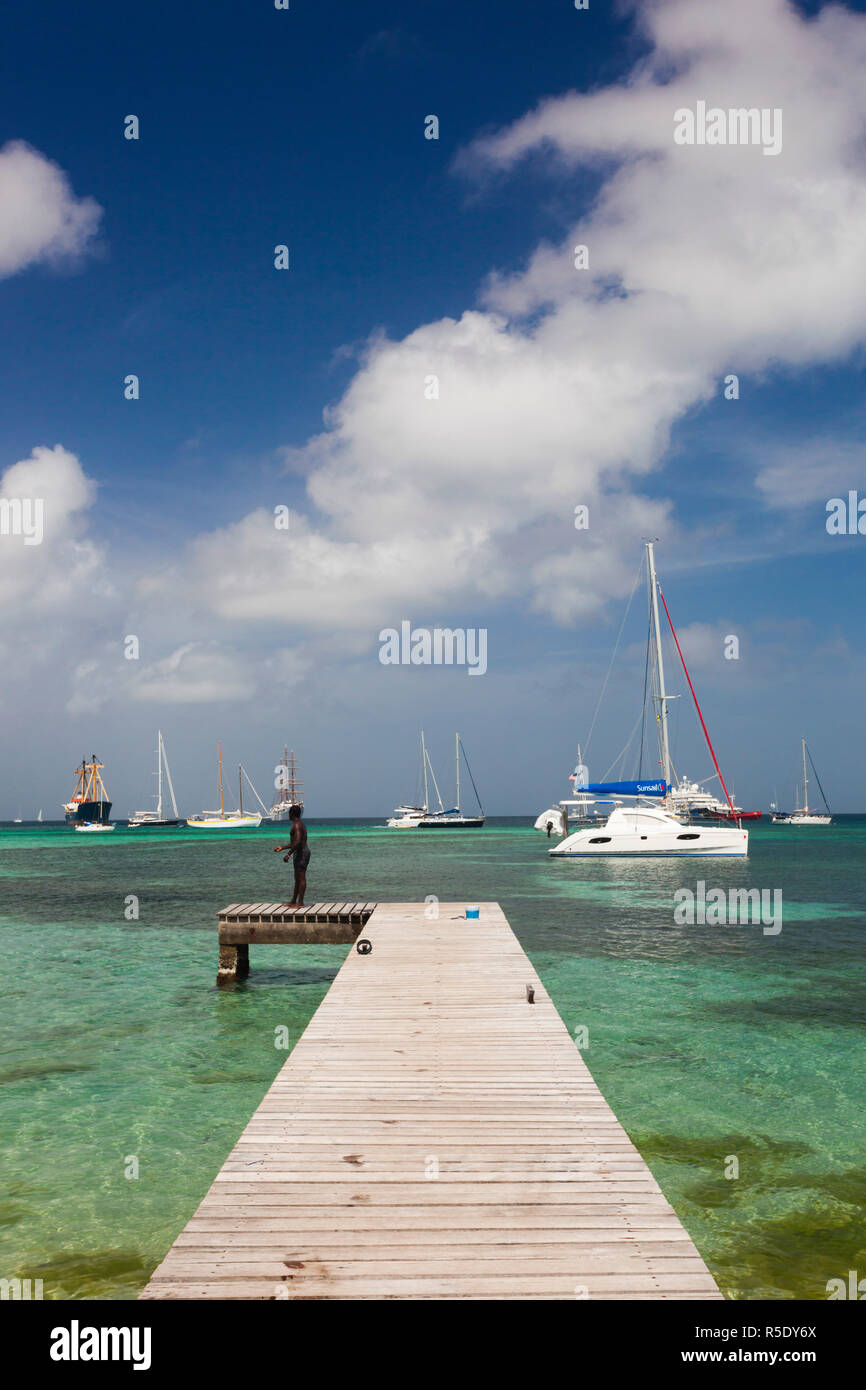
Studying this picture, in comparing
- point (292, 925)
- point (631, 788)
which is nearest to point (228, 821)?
point (631, 788)

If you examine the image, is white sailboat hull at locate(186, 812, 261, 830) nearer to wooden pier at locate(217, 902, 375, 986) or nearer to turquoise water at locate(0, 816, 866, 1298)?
turquoise water at locate(0, 816, 866, 1298)

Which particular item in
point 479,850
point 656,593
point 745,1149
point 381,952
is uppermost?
point 656,593

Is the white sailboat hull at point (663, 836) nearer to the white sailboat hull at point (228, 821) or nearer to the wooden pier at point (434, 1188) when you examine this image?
the wooden pier at point (434, 1188)

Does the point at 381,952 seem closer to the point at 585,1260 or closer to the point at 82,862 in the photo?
the point at 585,1260

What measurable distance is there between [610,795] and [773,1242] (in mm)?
56375

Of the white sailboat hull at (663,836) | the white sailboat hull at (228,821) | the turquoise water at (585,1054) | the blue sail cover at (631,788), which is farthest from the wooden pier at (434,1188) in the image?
the white sailboat hull at (228,821)

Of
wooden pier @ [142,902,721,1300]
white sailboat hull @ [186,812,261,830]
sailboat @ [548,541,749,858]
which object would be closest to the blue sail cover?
sailboat @ [548,541,749,858]

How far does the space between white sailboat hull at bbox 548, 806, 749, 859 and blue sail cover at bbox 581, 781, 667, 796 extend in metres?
4.01

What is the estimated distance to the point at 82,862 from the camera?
69312mm

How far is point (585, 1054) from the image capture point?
1371 centimetres

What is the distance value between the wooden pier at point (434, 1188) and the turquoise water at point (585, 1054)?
212 centimetres

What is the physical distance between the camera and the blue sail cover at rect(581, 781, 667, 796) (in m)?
58.3

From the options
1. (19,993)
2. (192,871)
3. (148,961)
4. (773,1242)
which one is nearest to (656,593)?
(192,871)

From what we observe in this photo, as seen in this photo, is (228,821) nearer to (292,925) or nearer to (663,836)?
(663,836)
